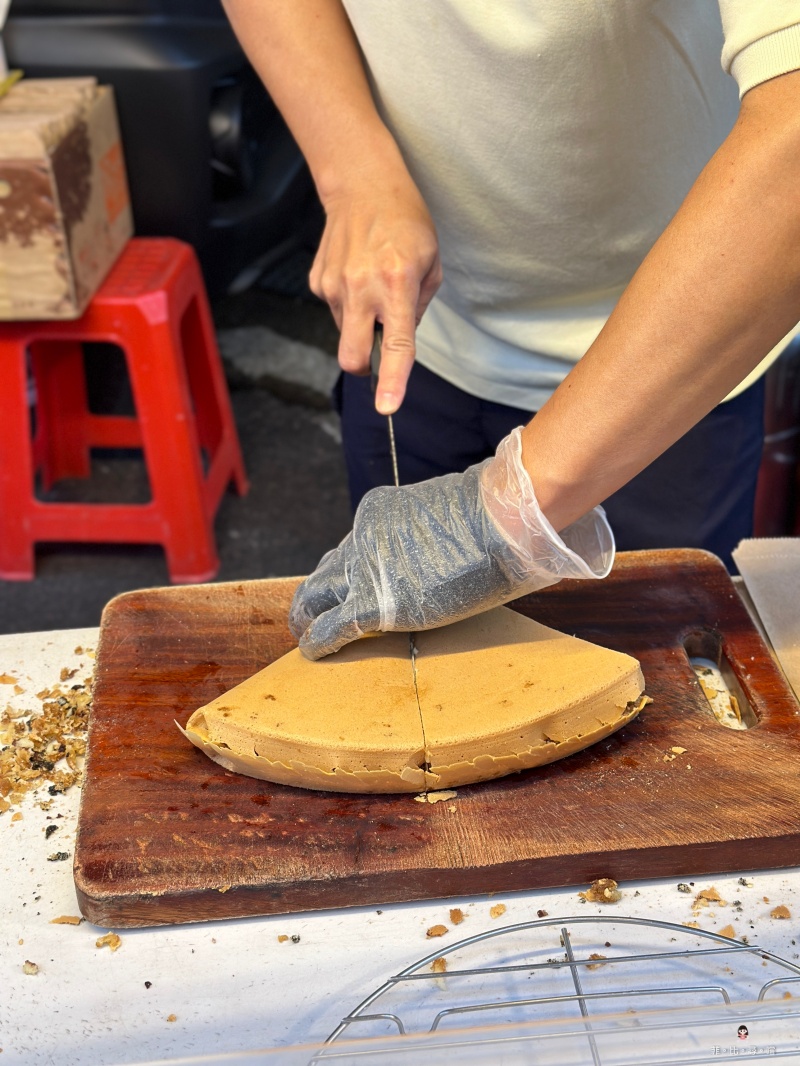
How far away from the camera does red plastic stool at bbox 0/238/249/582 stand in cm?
310

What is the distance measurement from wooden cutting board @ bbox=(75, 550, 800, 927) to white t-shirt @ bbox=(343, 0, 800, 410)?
0.59 meters

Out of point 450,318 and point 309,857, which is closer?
point 309,857

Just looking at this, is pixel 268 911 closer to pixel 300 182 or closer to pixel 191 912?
pixel 191 912

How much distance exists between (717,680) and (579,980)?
0.61 m

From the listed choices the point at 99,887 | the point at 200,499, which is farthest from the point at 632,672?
the point at 200,499

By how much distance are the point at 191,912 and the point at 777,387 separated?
2.29 metres

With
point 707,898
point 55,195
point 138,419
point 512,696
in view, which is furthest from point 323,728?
point 138,419

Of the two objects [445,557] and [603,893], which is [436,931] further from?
[445,557]

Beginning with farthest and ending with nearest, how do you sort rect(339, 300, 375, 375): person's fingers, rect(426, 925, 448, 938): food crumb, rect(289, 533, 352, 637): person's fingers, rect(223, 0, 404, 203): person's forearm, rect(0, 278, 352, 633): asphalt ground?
rect(0, 278, 352, 633): asphalt ground → rect(223, 0, 404, 203): person's forearm → rect(339, 300, 375, 375): person's fingers → rect(289, 533, 352, 637): person's fingers → rect(426, 925, 448, 938): food crumb

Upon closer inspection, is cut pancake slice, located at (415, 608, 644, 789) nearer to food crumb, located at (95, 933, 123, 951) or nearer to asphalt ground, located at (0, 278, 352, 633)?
food crumb, located at (95, 933, 123, 951)

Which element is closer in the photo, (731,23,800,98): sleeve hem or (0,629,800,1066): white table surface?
(731,23,800,98): sleeve hem

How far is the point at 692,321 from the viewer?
3.88ft

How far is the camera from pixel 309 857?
1.31 meters

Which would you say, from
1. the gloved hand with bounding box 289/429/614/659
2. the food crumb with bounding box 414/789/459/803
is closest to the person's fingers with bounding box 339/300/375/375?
the gloved hand with bounding box 289/429/614/659
